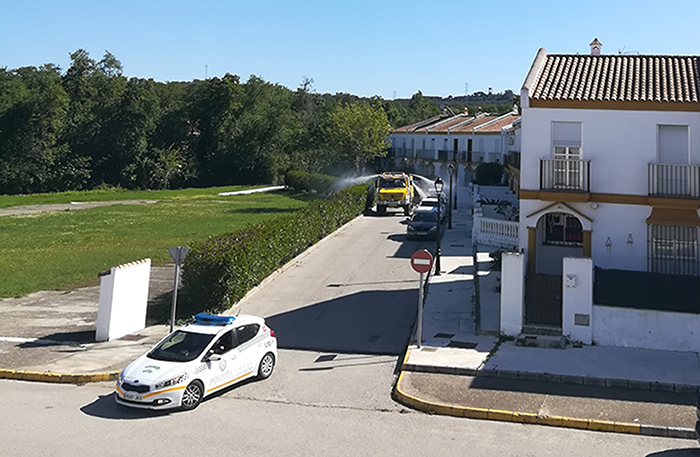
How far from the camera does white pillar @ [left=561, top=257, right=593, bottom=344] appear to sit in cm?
1552

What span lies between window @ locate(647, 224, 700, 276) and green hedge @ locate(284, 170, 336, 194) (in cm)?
4474

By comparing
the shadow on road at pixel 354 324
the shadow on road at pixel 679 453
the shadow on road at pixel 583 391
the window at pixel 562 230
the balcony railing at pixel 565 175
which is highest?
the balcony railing at pixel 565 175

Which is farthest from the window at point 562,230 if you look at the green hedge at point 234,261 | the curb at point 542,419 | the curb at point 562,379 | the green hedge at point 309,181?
the green hedge at point 309,181

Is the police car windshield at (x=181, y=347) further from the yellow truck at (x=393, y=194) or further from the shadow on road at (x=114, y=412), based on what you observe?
the yellow truck at (x=393, y=194)

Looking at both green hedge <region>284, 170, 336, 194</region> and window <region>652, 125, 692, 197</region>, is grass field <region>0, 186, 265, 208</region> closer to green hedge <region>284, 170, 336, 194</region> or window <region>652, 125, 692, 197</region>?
green hedge <region>284, 170, 336, 194</region>

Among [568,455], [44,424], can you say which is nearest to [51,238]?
[44,424]

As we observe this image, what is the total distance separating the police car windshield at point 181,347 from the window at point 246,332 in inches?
25.9

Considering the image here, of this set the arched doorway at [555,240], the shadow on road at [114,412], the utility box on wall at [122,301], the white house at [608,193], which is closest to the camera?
the shadow on road at [114,412]

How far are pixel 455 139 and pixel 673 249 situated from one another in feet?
157

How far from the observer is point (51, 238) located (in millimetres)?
34844

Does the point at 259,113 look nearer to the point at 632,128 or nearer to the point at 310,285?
the point at 310,285

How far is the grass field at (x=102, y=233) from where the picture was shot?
82.6 feet

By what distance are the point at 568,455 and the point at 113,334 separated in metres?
11.5

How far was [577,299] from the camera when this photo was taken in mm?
15664
